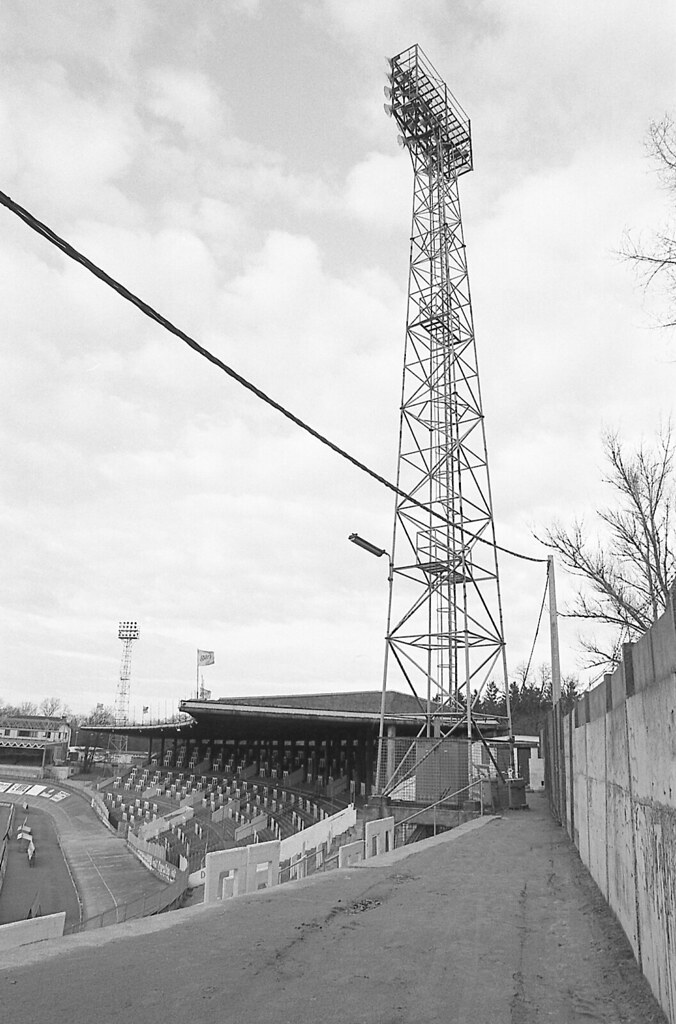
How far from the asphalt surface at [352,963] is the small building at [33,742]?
117591 mm

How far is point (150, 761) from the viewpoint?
9331cm

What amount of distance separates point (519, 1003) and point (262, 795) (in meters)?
52.0

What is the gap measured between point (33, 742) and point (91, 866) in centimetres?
9305

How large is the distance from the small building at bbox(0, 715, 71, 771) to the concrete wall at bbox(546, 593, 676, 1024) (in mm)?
119395

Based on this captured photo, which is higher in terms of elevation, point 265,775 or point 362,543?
point 362,543

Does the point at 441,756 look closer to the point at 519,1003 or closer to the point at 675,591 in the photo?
the point at 519,1003

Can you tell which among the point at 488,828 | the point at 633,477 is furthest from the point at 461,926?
the point at 633,477

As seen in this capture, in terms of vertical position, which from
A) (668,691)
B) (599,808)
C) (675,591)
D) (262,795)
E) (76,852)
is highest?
(675,591)

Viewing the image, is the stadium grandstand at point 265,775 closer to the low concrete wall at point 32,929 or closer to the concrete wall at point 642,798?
the low concrete wall at point 32,929

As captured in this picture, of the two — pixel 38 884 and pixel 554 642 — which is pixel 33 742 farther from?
pixel 554 642

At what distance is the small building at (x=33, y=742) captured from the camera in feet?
393

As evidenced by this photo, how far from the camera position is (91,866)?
45000 mm

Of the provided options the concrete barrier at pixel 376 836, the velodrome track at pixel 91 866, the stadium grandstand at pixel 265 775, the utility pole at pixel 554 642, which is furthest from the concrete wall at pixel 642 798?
the velodrome track at pixel 91 866

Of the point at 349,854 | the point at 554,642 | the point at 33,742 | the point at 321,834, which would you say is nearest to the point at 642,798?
the point at 349,854
